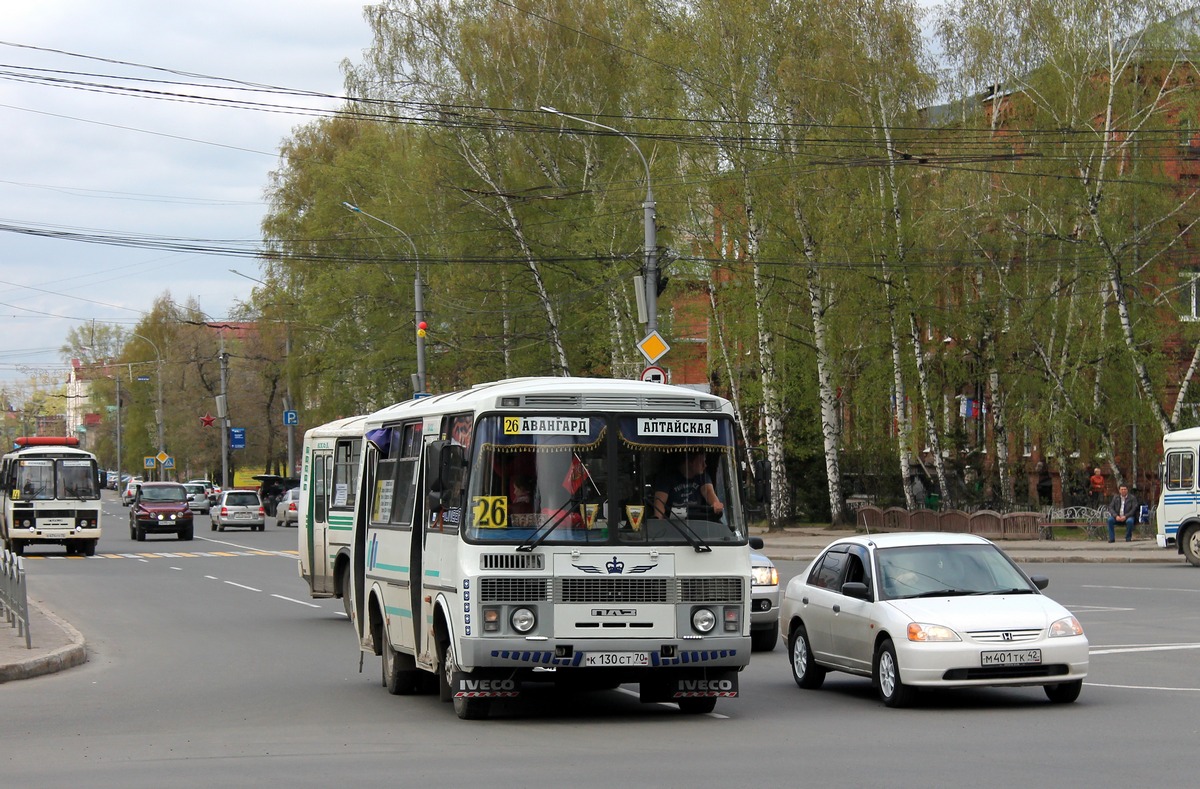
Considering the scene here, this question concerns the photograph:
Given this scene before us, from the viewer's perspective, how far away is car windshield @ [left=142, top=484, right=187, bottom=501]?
180 feet

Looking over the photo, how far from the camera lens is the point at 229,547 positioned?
4994 centimetres

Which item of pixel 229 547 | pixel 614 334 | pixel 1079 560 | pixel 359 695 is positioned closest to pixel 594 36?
pixel 614 334

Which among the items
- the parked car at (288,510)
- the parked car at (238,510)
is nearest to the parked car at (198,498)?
the parked car at (288,510)

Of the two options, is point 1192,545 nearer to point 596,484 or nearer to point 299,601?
point 299,601

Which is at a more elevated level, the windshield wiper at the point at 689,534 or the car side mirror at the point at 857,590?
the windshield wiper at the point at 689,534

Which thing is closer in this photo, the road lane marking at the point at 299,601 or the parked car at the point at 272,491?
the road lane marking at the point at 299,601

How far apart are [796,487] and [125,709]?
40.2m

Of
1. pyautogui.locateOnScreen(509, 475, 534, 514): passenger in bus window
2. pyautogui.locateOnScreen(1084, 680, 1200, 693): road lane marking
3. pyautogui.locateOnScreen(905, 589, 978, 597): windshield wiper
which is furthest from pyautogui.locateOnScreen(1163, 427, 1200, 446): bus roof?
pyautogui.locateOnScreen(509, 475, 534, 514): passenger in bus window

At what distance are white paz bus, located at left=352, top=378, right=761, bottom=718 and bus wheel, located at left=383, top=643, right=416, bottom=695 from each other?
5.32 feet

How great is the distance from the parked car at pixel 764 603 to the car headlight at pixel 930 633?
5141mm

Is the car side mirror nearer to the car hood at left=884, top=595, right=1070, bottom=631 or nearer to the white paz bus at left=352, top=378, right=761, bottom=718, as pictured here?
the car hood at left=884, top=595, right=1070, bottom=631

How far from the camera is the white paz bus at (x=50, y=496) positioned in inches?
1703

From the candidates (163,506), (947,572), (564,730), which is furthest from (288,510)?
(564,730)

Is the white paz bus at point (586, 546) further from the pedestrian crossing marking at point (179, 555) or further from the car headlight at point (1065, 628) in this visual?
the pedestrian crossing marking at point (179, 555)
